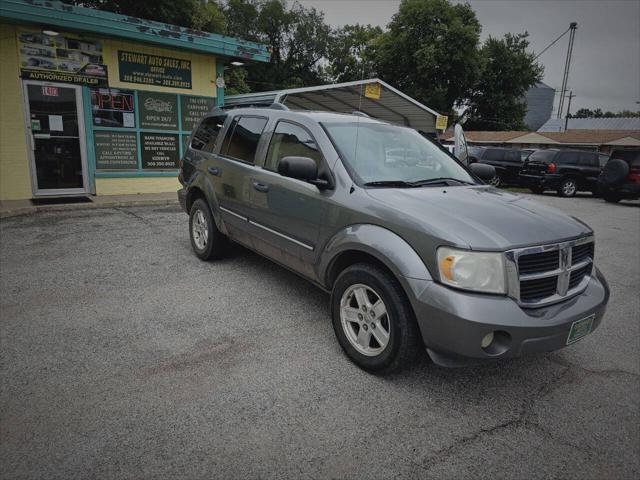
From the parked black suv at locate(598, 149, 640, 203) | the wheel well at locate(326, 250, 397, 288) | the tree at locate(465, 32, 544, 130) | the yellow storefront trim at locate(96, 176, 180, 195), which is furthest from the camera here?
the tree at locate(465, 32, 544, 130)

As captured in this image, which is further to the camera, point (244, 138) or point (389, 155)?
point (244, 138)

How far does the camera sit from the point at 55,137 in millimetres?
8898

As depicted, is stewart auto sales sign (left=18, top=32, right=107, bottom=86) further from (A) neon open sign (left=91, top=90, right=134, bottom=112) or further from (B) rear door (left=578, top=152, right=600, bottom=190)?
(B) rear door (left=578, top=152, right=600, bottom=190)

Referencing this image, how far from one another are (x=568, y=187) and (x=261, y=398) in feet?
54.3

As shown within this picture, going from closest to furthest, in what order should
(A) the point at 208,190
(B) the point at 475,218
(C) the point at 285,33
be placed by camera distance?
(B) the point at 475,218
(A) the point at 208,190
(C) the point at 285,33

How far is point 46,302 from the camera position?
12.9 feet

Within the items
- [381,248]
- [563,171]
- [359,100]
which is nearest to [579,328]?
[381,248]

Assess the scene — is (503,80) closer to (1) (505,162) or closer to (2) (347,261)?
(1) (505,162)

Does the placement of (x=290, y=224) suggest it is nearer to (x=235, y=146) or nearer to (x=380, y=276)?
(x=380, y=276)

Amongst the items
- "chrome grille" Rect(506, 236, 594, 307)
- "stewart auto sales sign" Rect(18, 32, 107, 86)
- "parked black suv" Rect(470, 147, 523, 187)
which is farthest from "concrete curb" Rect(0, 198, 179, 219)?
"parked black suv" Rect(470, 147, 523, 187)

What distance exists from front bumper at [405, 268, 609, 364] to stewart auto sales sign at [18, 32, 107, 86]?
9284mm

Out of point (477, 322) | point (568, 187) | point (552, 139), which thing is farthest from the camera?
point (552, 139)

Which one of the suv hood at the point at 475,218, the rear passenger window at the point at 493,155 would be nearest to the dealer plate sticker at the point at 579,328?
the suv hood at the point at 475,218

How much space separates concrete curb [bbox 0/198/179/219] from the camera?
753 centimetres
